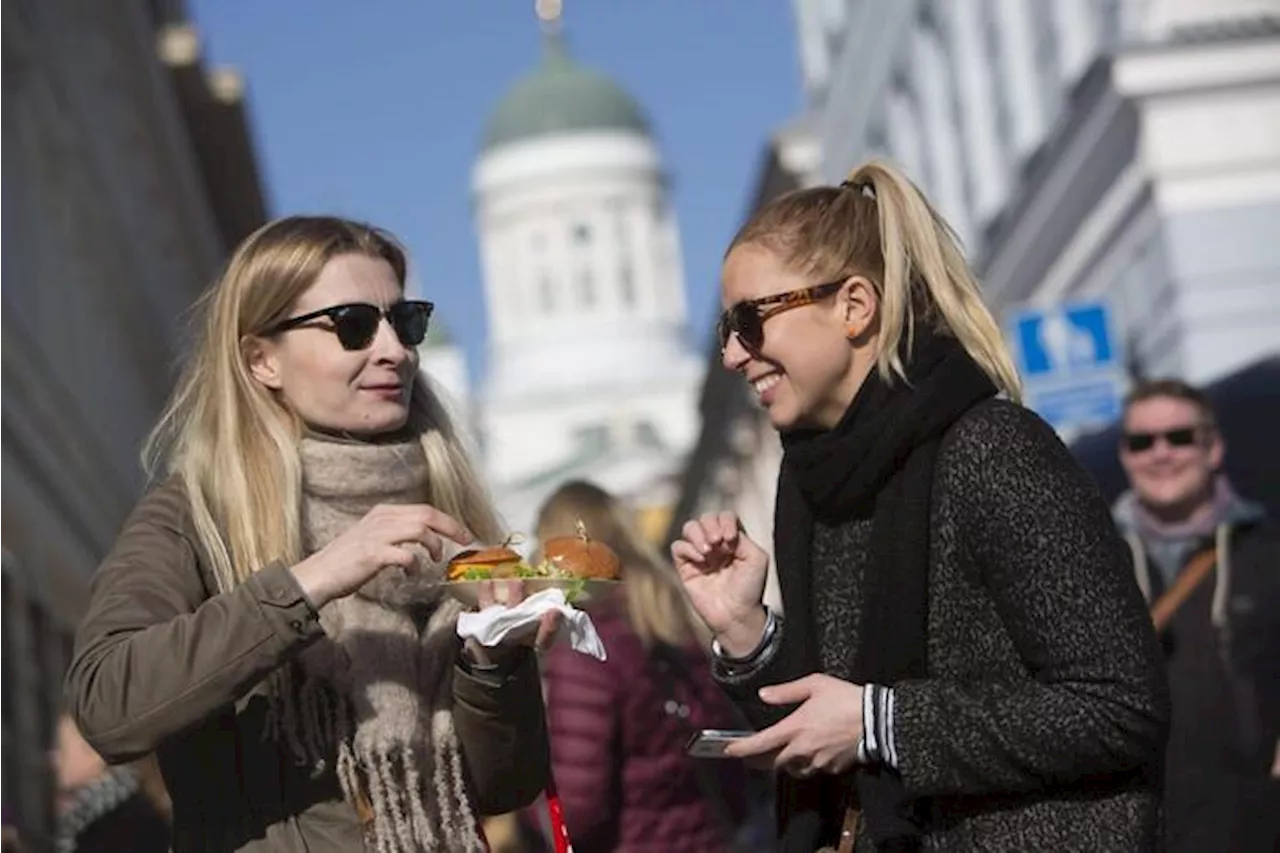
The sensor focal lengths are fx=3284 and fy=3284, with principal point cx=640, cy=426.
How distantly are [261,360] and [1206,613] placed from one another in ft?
9.32

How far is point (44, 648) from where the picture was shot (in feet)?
63.9

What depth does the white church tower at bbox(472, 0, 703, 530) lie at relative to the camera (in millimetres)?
109000

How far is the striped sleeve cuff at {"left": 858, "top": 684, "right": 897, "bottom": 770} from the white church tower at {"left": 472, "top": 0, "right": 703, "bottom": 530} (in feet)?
333

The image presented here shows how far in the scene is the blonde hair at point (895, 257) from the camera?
388 centimetres

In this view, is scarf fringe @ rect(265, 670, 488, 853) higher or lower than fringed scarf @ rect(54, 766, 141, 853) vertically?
higher

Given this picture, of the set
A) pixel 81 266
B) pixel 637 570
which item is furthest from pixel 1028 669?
pixel 81 266

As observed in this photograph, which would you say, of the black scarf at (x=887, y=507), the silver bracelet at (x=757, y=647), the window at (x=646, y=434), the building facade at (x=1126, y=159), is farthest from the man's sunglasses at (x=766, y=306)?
the window at (x=646, y=434)

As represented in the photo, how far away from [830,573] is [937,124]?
2760cm

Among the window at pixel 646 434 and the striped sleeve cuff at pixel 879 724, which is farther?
the window at pixel 646 434

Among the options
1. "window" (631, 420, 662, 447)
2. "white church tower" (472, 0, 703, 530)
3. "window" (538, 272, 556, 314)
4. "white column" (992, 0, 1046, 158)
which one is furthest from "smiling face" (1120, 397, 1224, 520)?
"window" (631, 420, 662, 447)

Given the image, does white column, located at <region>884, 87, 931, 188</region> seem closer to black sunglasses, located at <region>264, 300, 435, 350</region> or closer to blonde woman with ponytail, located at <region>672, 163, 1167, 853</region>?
black sunglasses, located at <region>264, 300, 435, 350</region>

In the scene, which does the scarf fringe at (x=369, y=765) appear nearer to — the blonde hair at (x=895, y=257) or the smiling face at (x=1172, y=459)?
the blonde hair at (x=895, y=257)

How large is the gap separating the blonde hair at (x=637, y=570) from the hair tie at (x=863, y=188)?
2.75 meters

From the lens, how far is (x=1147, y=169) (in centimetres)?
1939
